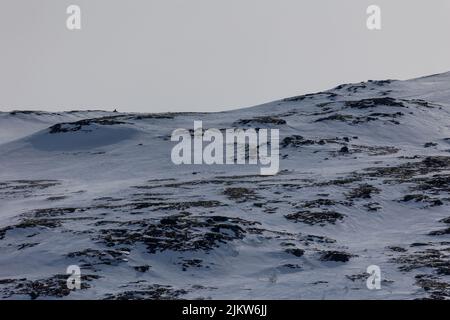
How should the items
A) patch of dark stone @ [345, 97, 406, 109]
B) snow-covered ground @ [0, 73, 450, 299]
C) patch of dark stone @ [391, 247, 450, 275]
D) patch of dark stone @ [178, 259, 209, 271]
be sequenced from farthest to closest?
1. patch of dark stone @ [345, 97, 406, 109]
2. patch of dark stone @ [178, 259, 209, 271]
3. patch of dark stone @ [391, 247, 450, 275]
4. snow-covered ground @ [0, 73, 450, 299]

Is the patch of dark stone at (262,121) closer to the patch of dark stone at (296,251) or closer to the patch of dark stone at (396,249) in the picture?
the patch of dark stone at (396,249)

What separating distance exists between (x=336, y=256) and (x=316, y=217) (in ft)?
25.6

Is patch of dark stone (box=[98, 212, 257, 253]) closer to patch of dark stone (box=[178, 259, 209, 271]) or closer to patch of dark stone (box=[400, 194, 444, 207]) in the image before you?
patch of dark stone (box=[178, 259, 209, 271])

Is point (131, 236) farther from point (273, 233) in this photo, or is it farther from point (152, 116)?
point (152, 116)

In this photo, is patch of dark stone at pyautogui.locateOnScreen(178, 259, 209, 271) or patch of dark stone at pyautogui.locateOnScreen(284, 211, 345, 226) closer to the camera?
patch of dark stone at pyautogui.locateOnScreen(178, 259, 209, 271)

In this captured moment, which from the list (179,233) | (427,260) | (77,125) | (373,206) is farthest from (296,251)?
(77,125)

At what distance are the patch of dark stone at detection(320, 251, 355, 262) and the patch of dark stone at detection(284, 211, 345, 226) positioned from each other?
6057mm

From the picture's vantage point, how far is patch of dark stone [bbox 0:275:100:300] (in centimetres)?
2531

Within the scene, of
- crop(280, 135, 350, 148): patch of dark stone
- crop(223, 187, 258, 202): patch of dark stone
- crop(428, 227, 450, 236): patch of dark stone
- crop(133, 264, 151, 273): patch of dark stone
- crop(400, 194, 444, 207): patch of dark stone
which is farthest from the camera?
crop(280, 135, 350, 148): patch of dark stone

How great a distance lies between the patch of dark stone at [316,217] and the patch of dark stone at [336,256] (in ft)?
19.9

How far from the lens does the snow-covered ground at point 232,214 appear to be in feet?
89.5

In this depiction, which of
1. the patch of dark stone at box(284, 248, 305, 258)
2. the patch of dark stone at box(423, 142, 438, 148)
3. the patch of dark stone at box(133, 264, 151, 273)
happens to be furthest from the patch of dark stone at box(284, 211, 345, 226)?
the patch of dark stone at box(423, 142, 438, 148)

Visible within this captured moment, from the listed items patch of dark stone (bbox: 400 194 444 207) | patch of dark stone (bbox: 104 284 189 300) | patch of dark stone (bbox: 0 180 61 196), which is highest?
patch of dark stone (bbox: 400 194 444 207)

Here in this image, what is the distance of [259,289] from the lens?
26016 mm
